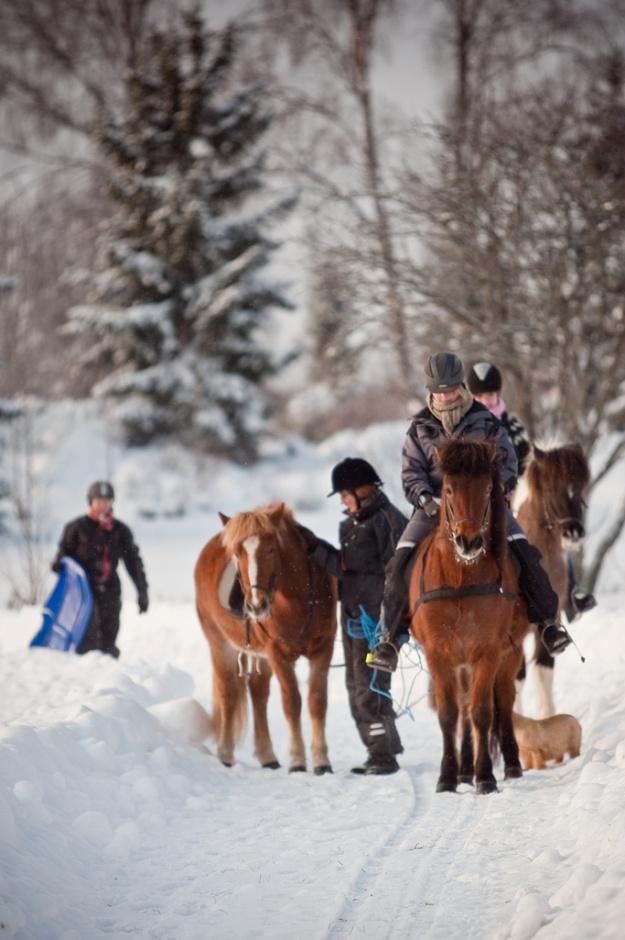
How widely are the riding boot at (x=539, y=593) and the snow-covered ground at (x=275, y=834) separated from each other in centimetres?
72

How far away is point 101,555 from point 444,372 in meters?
5.82

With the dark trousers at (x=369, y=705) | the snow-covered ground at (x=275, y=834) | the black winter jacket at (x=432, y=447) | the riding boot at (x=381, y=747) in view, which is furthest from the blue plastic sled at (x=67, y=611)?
the black winter jacket at (x=432, y=447)

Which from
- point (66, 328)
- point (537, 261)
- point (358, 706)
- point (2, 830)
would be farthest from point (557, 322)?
point (66, 328)

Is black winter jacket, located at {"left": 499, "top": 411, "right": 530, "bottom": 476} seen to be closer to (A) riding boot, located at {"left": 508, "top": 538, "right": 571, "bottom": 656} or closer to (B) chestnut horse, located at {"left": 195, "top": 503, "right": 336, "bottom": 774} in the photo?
(B) chestnut horse, located at {"left": 195, "top": 503, "right": 336, "bottom": 774}

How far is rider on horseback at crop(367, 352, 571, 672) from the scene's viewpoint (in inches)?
266

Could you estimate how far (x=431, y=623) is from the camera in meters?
6.48

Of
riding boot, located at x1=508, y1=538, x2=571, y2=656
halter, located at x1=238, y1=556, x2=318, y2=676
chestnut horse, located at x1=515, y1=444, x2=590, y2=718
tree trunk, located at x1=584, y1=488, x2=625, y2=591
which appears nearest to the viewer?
riding boot, located at x1=508, y1=538, x2=571, y2=656

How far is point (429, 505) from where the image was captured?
6652 mm

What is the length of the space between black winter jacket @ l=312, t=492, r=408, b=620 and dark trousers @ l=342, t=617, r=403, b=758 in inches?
10.4

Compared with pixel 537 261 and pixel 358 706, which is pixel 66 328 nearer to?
pixel 537 261

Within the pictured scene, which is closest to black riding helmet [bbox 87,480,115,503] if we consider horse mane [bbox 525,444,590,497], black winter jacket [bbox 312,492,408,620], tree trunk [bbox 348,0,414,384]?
black winter jacket [bbox 312,492,408,620]

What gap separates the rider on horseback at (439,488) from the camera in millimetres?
6750

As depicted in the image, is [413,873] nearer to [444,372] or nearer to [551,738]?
[551,738]

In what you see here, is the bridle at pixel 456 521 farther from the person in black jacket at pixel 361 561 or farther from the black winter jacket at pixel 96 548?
the black winter jacket at pixel 96 548
